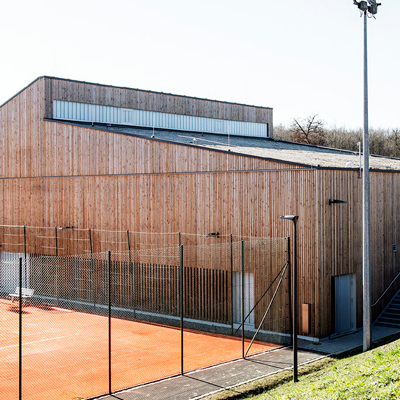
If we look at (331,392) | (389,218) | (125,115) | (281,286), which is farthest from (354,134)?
(331,392)

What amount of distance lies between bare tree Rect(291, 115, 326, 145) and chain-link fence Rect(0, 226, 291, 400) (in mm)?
39024

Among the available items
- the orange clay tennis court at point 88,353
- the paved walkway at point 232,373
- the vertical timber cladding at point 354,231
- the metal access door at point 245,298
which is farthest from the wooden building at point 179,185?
the orange clay tennis court at point 88,353

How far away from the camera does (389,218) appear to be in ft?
75.3

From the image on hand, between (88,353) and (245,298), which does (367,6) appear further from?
(88,353)

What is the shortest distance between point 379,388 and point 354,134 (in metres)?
58.6

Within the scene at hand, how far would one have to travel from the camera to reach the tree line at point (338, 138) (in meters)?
61.3

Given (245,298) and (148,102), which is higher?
(148,102)

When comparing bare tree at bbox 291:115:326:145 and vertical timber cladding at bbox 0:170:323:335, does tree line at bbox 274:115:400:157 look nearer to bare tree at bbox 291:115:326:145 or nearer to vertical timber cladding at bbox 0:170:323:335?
bare tree at bbox 291:115:326:145

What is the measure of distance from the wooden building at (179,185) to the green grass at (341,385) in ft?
16.4

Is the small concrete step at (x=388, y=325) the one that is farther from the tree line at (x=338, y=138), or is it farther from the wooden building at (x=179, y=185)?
the tree line at (x=338, y=138)

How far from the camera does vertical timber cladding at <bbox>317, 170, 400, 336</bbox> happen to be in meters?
19.4

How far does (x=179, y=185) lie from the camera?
906 inches

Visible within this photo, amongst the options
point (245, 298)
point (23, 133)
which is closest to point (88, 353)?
point (245, 298)

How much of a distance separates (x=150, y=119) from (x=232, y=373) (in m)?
20.5
